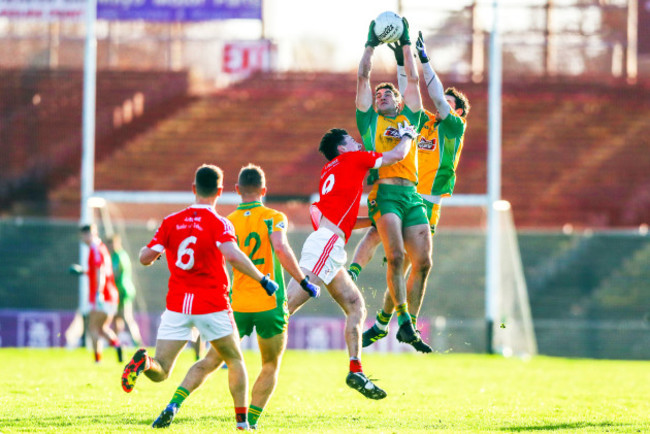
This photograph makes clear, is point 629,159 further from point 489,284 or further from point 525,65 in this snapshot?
point 489,284

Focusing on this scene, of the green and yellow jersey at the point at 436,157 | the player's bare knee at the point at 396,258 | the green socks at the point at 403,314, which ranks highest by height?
the green and yellow jersey at the point at 436,157

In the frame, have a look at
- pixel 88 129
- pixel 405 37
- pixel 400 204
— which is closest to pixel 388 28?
pixel 405 37

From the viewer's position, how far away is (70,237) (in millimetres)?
27594

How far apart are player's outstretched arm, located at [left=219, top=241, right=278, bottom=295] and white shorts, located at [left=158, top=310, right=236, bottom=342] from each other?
1.43 feet

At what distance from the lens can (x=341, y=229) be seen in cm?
1117

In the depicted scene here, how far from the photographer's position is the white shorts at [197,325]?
9.38 meters

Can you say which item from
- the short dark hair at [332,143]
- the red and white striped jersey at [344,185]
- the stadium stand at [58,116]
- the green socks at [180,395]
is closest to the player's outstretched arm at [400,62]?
the short dark hair at [332,143]

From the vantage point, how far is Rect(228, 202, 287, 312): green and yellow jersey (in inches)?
387

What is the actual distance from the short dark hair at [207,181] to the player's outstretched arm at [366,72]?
231 cm

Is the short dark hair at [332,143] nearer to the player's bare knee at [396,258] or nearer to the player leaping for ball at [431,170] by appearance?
the player leaping for ball at [431,170]

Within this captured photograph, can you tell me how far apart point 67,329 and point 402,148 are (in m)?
15.6

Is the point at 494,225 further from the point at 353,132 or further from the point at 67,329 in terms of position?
the point at 67,329

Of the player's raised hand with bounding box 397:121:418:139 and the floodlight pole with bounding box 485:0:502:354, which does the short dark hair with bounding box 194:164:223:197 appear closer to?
the player's raised hand with bounding box 397:121:418:139

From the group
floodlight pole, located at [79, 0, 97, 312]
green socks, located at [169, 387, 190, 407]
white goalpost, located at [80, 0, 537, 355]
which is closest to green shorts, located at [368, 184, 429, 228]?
green socks, located at [169, 387, 190, 407]
